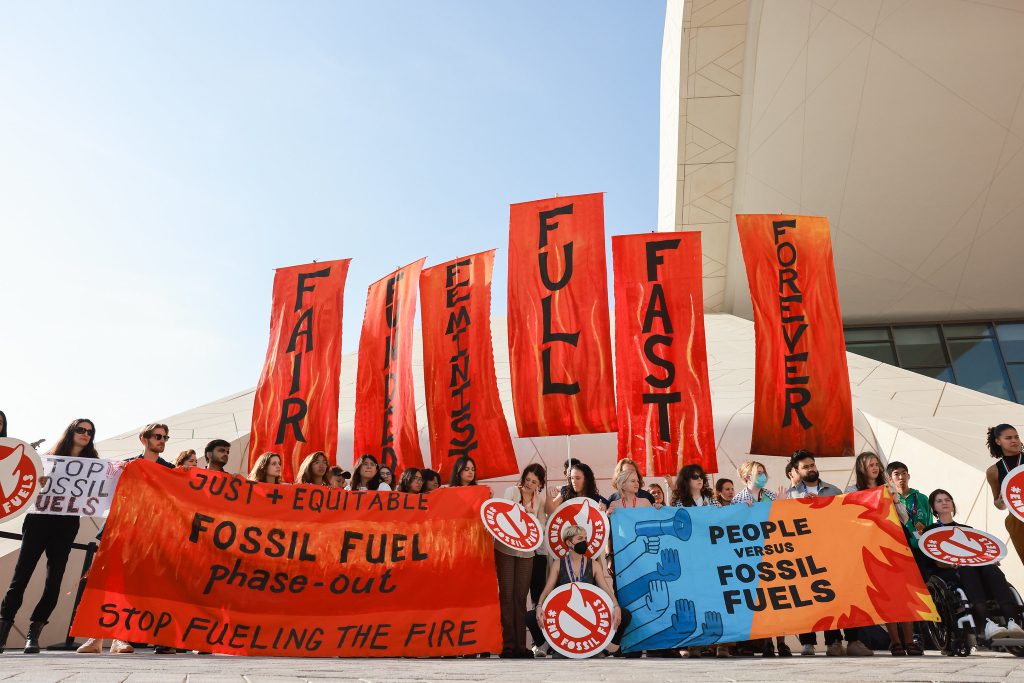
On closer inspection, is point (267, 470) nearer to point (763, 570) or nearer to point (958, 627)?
point (763, 570)

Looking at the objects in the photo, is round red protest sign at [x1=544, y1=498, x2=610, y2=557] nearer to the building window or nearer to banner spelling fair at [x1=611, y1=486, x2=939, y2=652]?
banner spelling fair at [x1=611, y1=486, x2=939, y2=652]

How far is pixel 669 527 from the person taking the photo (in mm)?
5953

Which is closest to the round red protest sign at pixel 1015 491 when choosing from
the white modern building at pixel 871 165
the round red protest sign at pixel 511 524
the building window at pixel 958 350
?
the round red protest sign at pixel 511 524

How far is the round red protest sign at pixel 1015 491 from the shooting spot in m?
5.58

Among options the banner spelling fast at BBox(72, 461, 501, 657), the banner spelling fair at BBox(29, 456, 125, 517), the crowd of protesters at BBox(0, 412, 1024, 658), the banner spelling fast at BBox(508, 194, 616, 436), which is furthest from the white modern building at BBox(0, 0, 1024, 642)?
the banner spelling fast at BBox(72, 461, 501, 657)

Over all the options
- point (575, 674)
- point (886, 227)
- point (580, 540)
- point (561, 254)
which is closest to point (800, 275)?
point (561, 254)

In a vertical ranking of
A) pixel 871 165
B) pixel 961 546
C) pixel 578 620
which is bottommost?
pixel 578 620

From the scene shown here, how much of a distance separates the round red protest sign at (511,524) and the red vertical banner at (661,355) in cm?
302

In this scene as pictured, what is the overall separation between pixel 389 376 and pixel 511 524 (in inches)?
193

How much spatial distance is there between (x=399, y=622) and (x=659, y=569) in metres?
2.12

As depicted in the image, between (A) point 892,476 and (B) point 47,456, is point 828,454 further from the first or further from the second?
(B) point 47,456

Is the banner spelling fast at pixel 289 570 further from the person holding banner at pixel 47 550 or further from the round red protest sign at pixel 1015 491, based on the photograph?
the round red protest sign at pixel 1015 491

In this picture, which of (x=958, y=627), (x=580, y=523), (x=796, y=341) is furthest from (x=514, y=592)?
(x=796, y=341)

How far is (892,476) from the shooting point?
255 inches
